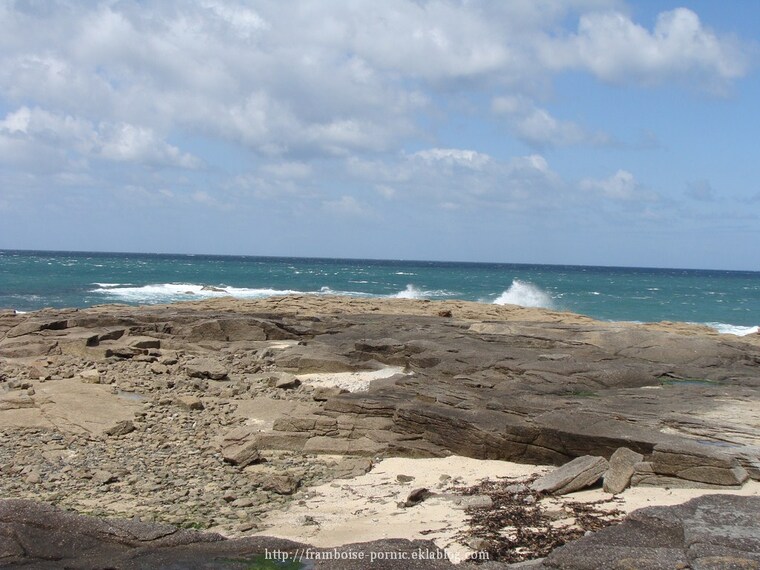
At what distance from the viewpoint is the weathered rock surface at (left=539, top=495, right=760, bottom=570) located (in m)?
4.95

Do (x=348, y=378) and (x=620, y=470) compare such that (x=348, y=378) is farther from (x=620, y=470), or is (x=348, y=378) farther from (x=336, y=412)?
(x=620, y=470)

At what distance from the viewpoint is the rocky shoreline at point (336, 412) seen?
8.17 meters

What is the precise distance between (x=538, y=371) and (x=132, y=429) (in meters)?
6.99

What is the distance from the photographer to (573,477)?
7.44m

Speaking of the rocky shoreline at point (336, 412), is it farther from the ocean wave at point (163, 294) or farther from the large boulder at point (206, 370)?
the ocean wave at point (163, 294)

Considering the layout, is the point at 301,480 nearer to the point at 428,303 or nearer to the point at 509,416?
the point at 509,416

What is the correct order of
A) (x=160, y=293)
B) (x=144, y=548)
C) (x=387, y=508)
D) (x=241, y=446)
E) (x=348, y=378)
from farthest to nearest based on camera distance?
(x=160, y=293) → (x=348, y=378) → (x=241, y=446) → (x=387, y=508) → (x=144, y=548)

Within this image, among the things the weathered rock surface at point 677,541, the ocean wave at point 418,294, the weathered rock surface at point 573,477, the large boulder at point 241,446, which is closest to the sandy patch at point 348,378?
the large boulder at point 241,446

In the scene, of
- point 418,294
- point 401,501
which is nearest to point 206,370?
point 401,501

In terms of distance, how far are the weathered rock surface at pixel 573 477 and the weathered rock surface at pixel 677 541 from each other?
1439 mm

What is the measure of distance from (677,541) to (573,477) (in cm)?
211

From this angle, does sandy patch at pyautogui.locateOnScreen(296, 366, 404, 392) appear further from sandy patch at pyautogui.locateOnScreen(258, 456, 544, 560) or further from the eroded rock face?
sandy patch at pyautogui.locateOnScreen(258, 456, 544, 560)

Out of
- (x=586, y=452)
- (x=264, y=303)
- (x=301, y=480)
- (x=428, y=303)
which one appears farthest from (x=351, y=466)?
(x=428, y=303)

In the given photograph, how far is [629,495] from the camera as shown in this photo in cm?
705
